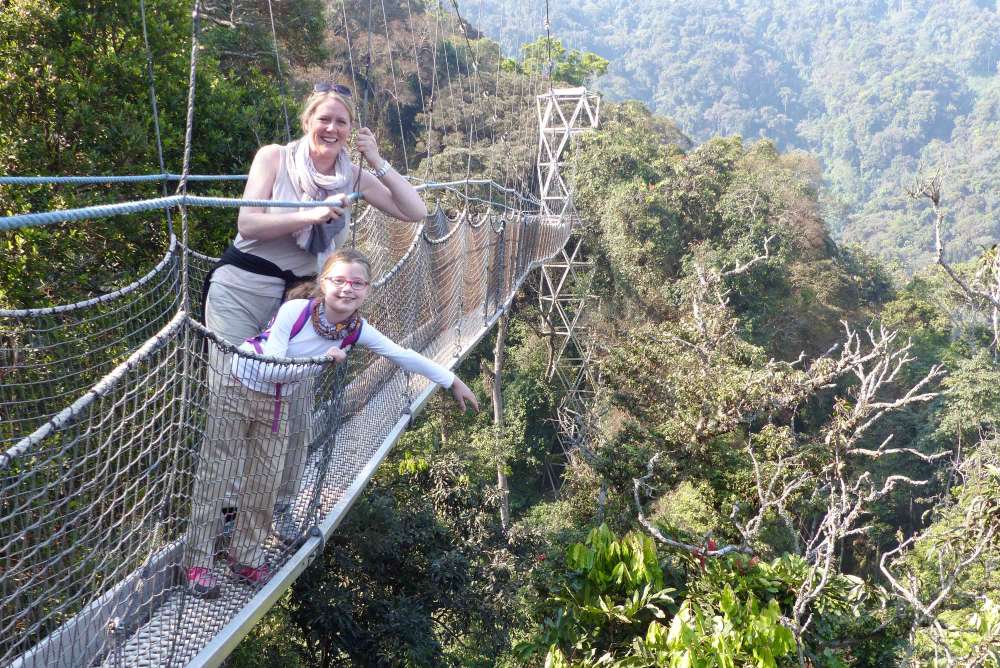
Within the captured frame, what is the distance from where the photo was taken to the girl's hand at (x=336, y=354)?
62.7 inches

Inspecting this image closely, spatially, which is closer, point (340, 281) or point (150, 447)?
point (150, 447)

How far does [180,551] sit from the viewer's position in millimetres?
1523

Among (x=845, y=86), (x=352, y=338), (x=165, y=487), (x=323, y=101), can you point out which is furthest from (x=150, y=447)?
(x=845, y=86)

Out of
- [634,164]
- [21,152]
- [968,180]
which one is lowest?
[968,180]

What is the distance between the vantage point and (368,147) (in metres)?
1.84

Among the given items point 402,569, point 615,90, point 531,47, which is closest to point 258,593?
point 402,569

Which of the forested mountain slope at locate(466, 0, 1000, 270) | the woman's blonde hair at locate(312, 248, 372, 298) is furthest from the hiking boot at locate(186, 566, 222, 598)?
the forested mountain slope at locate(466, 0, 1000, 270)

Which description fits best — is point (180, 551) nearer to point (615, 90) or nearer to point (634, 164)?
point (634, 164)

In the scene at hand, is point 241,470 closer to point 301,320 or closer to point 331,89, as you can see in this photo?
point 301,320

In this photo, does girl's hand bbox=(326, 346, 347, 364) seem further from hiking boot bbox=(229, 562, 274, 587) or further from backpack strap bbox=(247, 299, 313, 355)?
hiking boot bbox=(229, 562, 274, 587)

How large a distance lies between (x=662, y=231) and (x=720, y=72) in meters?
56.7

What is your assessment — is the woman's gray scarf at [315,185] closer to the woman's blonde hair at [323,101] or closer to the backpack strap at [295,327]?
the woman's blonde hair at [323,101]

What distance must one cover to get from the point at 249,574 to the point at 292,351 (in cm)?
42

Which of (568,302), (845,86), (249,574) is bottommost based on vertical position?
(568,302)
